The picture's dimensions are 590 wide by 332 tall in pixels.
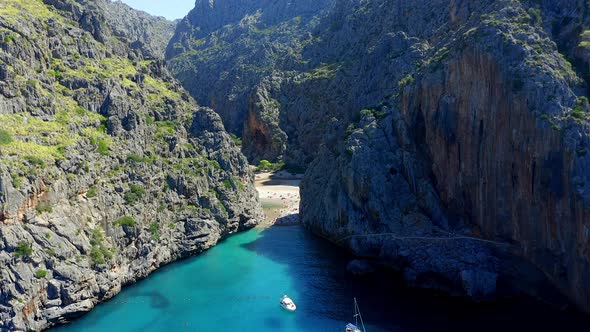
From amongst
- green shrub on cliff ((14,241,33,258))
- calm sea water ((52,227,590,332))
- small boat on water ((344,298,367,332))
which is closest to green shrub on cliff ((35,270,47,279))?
green shrub on cliff ((14,241,33,258))

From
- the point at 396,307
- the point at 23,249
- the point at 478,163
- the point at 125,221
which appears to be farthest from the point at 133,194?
the point at 478,163

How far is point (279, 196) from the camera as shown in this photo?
126500 millimetres

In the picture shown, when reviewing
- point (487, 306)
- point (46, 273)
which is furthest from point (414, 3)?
point (46, 273)

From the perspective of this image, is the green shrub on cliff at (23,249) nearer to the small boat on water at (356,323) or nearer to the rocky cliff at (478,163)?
the small boat on water at (356,323)

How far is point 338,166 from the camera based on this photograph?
8656cm

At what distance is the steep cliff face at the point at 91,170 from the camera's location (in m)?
55.9

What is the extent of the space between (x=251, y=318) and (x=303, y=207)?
40.9 metres

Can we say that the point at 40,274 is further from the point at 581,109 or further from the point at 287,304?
the point at 581,109

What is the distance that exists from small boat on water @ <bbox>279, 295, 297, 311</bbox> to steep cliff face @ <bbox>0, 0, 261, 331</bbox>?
2084 centimetres

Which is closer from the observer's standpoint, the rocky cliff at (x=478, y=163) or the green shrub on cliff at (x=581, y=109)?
the green shrub on cliff at (x=581, y=109)

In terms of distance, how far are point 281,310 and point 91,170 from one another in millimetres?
30846

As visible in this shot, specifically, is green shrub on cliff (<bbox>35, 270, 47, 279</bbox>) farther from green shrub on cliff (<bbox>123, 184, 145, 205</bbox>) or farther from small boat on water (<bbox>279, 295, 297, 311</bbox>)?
small boat on water (<bbox>279, 295, 297, 311</bbox>)

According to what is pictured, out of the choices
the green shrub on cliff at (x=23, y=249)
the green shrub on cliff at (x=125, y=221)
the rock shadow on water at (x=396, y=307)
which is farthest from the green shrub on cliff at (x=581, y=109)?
the green shrub on cliff at (x=23, y=249)

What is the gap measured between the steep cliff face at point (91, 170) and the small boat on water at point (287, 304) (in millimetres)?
20841
